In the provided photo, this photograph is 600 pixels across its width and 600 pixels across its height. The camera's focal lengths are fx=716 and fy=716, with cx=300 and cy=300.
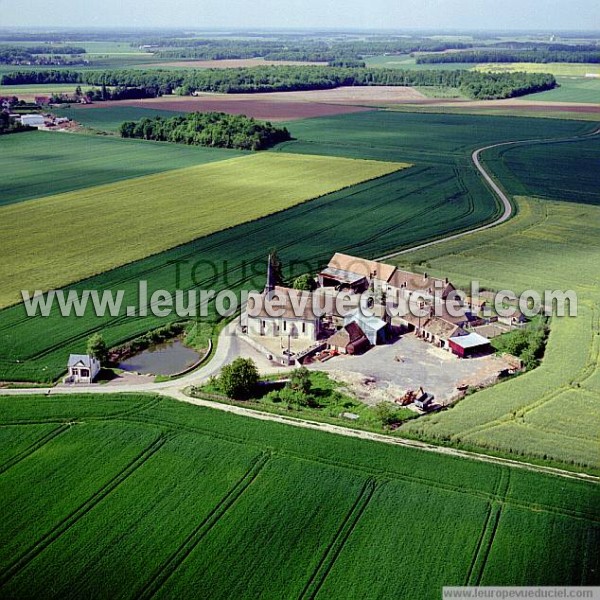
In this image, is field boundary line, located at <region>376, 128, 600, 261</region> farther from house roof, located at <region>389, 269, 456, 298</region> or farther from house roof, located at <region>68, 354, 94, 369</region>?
house roof, located at <region>68, 354, 94, 369</region>

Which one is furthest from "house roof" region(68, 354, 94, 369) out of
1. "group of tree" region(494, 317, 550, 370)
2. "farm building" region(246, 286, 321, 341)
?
"group of tree" region(494, 317, 550, 370)

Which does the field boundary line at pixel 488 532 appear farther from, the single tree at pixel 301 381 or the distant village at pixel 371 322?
the distant village at pixel 371 322

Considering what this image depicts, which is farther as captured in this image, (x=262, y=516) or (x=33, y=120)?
(x=33, y=120)

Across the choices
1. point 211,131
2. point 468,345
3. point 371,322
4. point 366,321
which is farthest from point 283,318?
point 211,131

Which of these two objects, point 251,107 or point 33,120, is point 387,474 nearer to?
point 33,120

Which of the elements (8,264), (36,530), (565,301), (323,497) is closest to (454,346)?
(565,301)

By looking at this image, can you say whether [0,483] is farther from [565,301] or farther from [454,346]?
[565,301]
